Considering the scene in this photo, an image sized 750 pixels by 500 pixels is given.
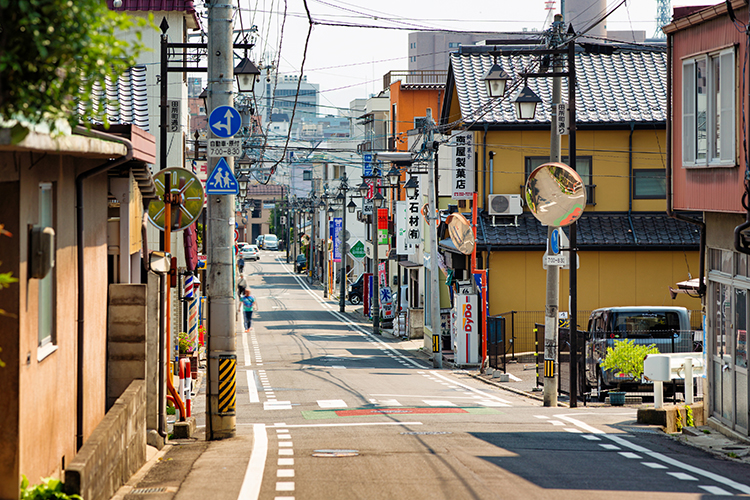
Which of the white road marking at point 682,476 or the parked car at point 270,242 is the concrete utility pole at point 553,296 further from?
the parked car at point 270,242

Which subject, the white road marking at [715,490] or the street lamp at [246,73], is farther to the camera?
the street lamp at [246,73]

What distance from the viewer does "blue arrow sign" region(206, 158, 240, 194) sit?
13109 mm

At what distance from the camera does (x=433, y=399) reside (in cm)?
2033

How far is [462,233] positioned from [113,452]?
21.0m

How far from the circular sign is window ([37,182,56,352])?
485 cm

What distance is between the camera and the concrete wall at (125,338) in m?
11.2

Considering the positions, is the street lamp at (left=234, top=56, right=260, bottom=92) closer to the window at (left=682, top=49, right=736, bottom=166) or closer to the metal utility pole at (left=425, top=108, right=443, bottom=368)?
the window at (left=682, top=49, right=736, bottom=166)

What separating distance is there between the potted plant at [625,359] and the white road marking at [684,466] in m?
5.94

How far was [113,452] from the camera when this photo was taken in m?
8.84

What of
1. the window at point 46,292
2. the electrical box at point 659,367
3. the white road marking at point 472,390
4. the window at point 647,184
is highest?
the window at point 647,184

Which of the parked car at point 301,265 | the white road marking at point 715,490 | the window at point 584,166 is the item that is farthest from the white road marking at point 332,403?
the parked car at point 301,265

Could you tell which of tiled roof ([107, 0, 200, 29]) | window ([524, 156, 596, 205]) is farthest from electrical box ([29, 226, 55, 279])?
window ([524, 156, 596, 205])

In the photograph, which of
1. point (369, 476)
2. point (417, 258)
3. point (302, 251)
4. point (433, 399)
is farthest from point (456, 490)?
point (302, 251)

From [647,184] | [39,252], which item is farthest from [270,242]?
[39,252]
